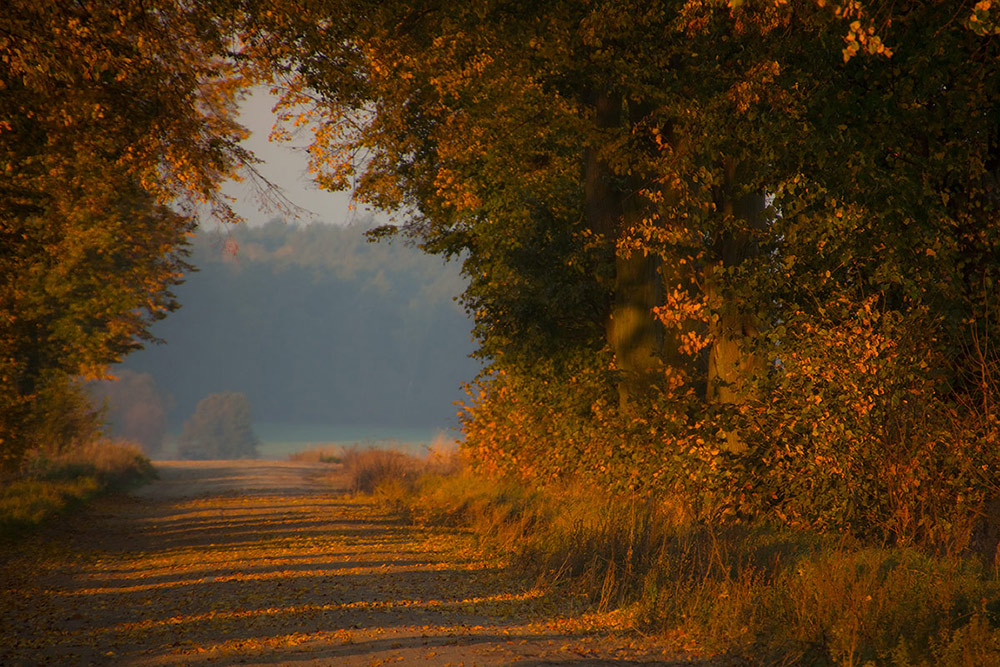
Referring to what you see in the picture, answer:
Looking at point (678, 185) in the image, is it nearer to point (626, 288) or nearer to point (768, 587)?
point (626, 288)

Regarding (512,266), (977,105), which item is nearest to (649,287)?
(512,266)

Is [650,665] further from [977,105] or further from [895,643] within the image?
[977,105]

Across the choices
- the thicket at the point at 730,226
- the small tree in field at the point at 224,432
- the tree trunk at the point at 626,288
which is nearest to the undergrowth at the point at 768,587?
the thicket at the point at 730,226

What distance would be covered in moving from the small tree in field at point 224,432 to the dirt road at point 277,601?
123860 mm

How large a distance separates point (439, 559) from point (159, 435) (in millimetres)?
151254

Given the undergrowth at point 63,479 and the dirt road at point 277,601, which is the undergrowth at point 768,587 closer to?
the dirt road at point 277,601

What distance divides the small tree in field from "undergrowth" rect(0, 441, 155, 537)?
338 ft

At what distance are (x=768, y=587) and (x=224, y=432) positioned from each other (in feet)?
451

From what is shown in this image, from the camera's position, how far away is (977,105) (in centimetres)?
924

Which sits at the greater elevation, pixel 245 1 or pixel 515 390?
pixel 245 1

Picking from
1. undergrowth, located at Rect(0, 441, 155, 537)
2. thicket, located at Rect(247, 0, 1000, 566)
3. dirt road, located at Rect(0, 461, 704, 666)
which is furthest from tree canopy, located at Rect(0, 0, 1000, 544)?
dirt road, located at Rect(0, 461, 704, 666)

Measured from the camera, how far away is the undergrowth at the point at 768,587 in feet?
21.4

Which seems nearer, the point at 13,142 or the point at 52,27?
the point at 52,27

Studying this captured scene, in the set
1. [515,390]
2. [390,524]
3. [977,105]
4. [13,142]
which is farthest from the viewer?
[515,390]
